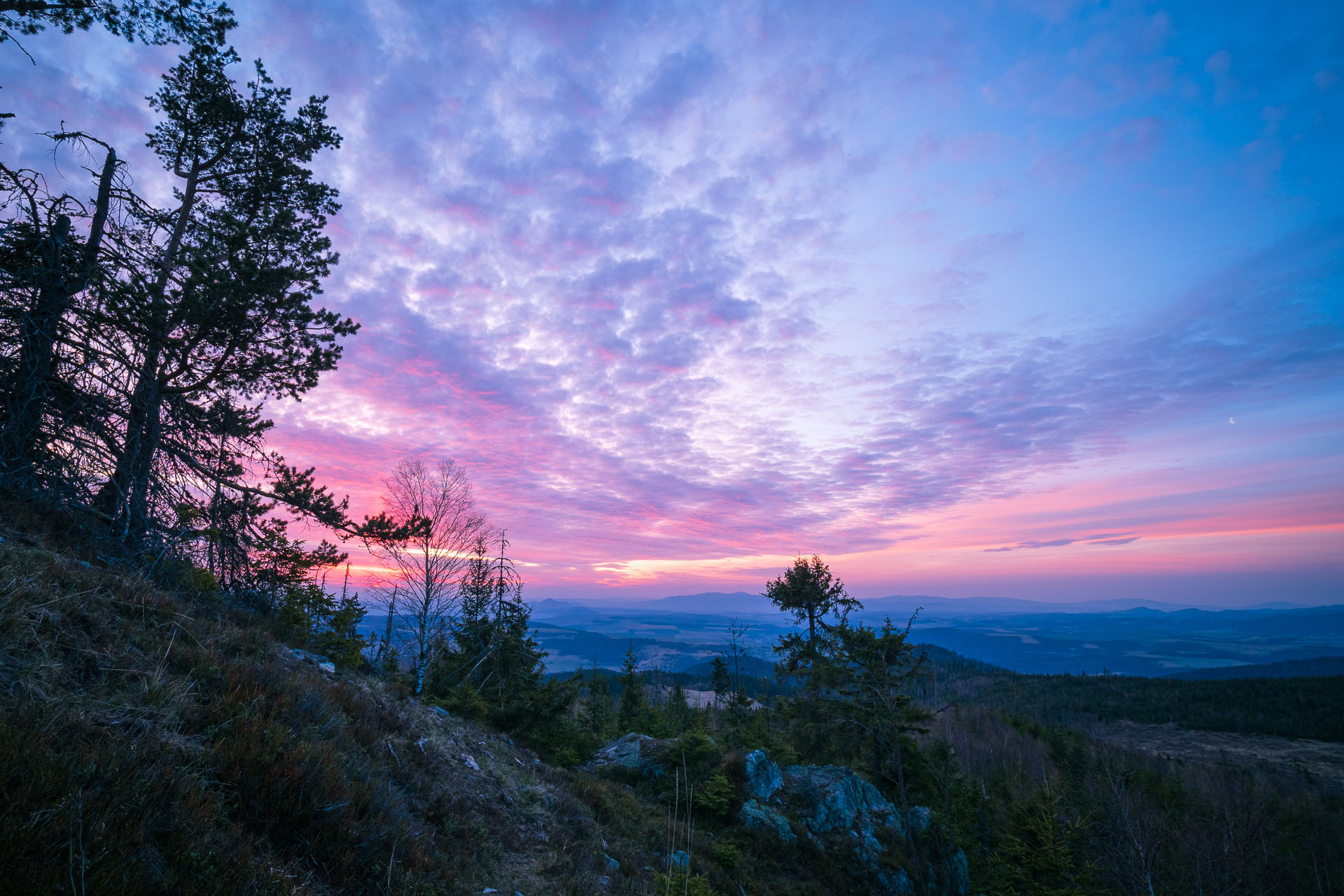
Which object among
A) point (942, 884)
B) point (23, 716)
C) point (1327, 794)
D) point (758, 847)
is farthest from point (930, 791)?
point (1327, 794)

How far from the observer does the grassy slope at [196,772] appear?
9.46 feet

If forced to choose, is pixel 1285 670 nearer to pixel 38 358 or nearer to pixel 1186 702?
pixel 1186 702

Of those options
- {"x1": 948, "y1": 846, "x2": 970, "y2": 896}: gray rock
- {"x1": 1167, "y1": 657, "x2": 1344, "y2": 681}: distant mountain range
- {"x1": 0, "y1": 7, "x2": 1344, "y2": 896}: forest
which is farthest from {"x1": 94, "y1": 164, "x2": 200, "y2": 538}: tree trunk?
{"x1": 1167, "y1": 657, "x2": 1344, "y2": 681}: distant mountain range

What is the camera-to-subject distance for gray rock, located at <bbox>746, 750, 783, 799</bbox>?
17.0m

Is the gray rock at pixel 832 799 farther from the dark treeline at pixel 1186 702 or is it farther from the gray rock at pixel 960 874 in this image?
the dark treeline at pixel 1186 702

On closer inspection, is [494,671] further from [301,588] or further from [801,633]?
[801,633]

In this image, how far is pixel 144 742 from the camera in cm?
393

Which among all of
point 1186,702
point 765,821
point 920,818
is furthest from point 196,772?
point 1186,702

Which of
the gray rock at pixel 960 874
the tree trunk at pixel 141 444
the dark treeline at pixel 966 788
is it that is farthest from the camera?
the gray rock at pixel 960 874

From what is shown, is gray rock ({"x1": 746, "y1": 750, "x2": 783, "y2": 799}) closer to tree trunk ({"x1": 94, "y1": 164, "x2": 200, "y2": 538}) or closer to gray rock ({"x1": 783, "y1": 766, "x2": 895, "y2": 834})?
gray rock ({"x1": 783, "y1": 766, "x2": 895, "y2": 834})

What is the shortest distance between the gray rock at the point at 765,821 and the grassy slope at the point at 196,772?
359 inches

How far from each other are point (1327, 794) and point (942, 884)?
177ft

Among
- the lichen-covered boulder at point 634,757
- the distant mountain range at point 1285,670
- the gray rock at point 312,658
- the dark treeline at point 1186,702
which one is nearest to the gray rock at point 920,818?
the lichen-covered boulder at point 634,757

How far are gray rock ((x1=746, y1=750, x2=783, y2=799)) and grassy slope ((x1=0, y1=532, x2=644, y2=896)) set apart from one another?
10272 millimetres
